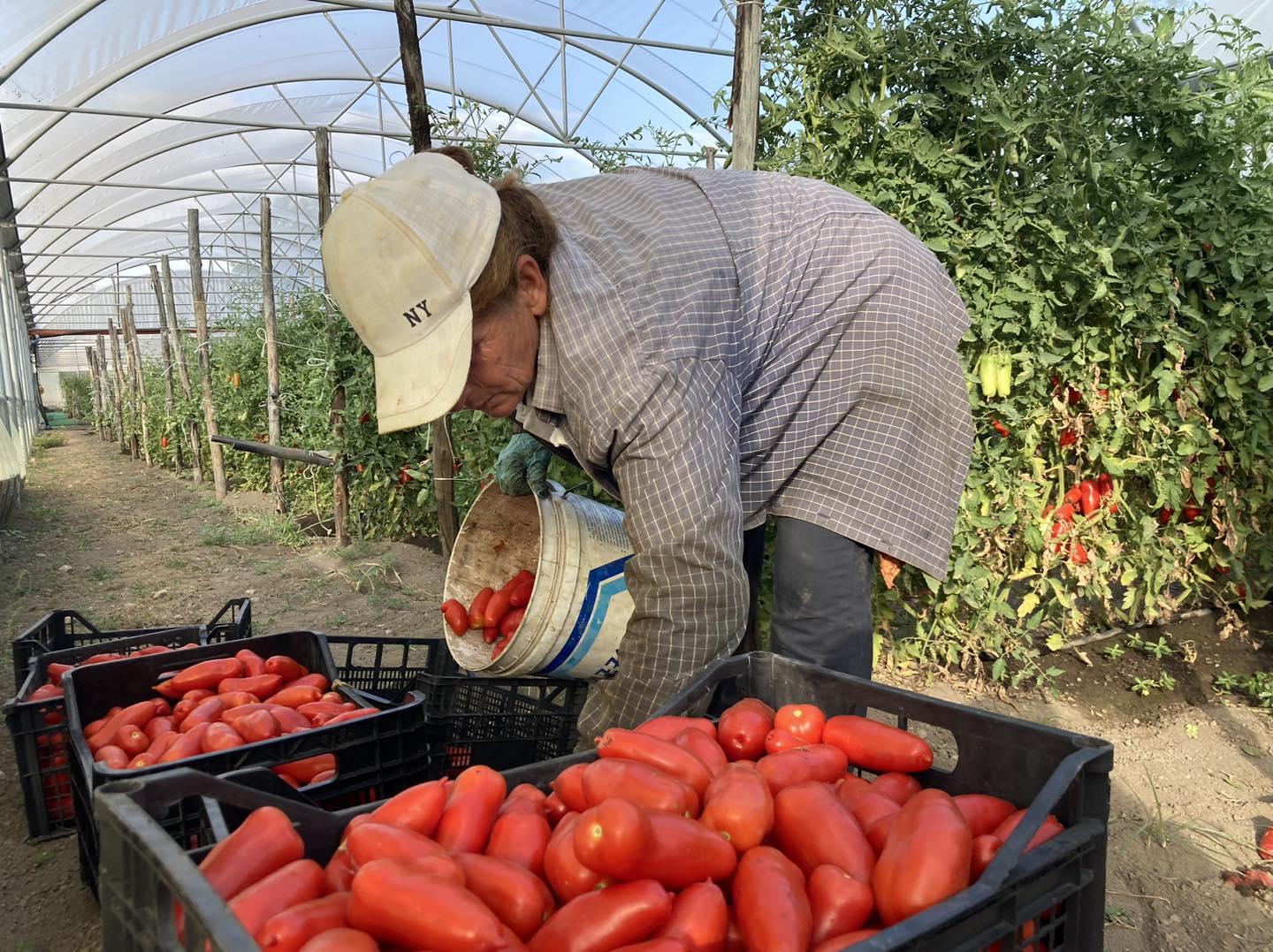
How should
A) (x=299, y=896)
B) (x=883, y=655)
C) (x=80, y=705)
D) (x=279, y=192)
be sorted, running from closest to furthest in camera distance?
(x=299, y=896)
(x=80, y=705)
(x=883, y=655)
(x=279, y=192)

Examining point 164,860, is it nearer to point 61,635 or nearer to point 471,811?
point 471,811

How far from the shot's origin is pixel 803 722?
1.38 meters

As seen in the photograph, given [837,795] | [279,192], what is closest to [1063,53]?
[837,795]

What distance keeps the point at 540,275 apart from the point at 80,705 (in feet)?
5.32

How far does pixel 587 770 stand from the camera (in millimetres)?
1141

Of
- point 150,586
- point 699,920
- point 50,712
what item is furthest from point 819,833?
point 150,586

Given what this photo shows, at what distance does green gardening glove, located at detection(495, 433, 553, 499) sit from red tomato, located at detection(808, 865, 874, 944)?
5.59ft

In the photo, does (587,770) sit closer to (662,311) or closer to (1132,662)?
(662,311)

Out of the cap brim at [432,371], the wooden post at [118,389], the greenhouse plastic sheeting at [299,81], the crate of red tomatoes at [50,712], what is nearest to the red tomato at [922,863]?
the cap brim at [432,371]

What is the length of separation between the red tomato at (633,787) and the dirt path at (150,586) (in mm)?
1751

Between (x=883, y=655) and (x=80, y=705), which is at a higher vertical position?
(x=80, y=705)

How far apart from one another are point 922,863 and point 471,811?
1.69 ft

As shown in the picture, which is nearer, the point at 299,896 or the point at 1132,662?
the point at 299,896

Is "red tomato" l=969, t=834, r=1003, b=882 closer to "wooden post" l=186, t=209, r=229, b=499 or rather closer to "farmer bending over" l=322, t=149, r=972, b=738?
"farmer bending over" l=322, t=149, r=972, b=738
